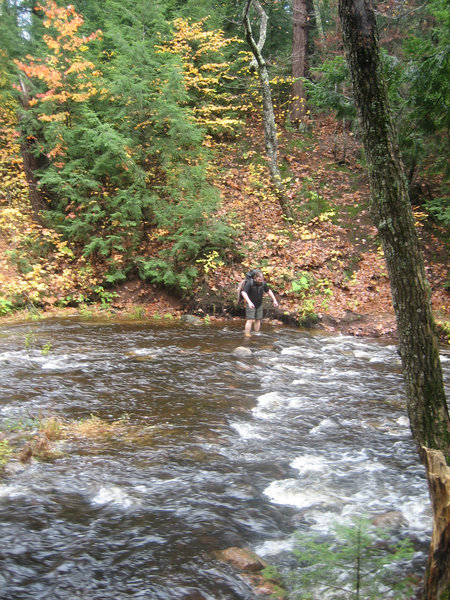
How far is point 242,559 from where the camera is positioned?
3.70m

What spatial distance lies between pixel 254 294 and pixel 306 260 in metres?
4.10

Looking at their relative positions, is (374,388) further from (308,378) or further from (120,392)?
(120,392)

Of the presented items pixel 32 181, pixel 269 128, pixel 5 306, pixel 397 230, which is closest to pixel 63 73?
pixel 32 181

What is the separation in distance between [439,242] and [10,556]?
14.9 m

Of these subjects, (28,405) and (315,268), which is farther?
(315,268)

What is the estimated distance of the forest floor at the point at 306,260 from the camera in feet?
43.3

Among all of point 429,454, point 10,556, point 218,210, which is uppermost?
point 218,210

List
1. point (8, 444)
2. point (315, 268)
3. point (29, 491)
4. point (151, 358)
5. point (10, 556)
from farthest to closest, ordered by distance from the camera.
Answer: point (315, 268) → point (151, 358) → point (8, 444) → point (29, 491) → point (10, 556)

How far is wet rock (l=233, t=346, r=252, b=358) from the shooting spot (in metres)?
9.86

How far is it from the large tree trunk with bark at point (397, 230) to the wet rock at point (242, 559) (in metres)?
1.70

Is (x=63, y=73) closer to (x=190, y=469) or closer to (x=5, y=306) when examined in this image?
(x=5, y=306)

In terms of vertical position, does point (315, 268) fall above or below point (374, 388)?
above

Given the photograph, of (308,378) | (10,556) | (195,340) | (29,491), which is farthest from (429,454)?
(195,340)

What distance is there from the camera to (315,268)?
48.3 ft
